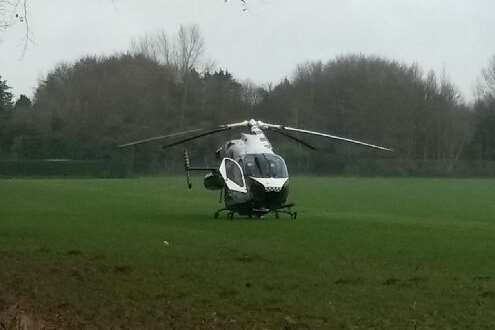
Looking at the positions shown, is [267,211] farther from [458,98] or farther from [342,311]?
[458,98]

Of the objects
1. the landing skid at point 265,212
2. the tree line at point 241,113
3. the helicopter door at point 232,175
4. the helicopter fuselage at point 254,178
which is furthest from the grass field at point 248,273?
the tree line at point 241,113

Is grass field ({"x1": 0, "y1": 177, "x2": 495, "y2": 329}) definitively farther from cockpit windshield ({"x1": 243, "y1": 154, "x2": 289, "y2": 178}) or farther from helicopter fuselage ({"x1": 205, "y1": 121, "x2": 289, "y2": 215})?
cockpit windshield ({"x1": 243, "y1": 154, "x2": 289, "y2": 178})

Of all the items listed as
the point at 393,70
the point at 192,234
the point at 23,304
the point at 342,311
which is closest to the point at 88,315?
the point at 23,304

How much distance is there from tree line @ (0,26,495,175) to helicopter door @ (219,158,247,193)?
194 ft

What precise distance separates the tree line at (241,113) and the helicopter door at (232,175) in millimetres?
59094

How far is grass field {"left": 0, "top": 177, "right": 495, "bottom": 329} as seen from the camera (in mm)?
10906

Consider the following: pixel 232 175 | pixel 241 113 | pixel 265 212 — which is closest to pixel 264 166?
pixel 232 175

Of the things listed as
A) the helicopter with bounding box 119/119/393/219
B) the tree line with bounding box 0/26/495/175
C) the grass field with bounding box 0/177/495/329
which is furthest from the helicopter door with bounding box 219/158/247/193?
the tree line with bounding box 0/26/495/175

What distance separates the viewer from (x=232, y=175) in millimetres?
30812

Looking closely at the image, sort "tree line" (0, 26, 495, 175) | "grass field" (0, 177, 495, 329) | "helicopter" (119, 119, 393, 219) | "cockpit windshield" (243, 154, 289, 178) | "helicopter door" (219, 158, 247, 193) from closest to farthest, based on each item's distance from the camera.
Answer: "grass field" (0, 177, 495, 329), "helicopter" (119, 119, 393, 219), "cockpit windshield" (243, 154, 289, 178), "helicopter door" (219, 158, 247, 193), "tree line" (0, 26, 495, 175)

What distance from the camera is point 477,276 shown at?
49.0 ft

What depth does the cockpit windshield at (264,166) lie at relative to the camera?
29781 mm

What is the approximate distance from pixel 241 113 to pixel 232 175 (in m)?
69.1

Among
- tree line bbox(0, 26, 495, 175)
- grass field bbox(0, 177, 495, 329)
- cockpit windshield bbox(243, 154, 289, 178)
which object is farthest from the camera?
tree line bbox(0, 26, 495, 175)
